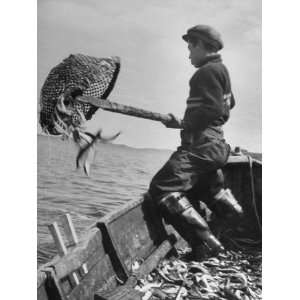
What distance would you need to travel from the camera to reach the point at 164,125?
338 centimetres

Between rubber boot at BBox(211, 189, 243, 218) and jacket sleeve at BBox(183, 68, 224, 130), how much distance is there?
462 mm

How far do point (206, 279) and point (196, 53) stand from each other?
1357 mm

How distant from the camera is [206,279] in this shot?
3328mm

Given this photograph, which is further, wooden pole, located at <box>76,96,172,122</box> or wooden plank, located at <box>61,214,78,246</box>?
wooden pole, located at <box>76,96,172,122</box>

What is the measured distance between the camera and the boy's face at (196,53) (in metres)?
3.40

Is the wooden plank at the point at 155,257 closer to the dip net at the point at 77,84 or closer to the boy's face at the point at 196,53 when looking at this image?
the dip net at the point at 77,84

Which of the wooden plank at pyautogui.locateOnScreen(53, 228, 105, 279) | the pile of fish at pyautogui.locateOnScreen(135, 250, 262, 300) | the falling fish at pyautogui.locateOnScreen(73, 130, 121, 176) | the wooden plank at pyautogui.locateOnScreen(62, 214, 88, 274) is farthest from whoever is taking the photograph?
the falling fish at pyautogui.locateOnScreen(73, 130, 121, 176)

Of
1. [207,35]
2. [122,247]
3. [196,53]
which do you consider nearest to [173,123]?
[196,53]

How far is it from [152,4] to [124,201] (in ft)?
3.94

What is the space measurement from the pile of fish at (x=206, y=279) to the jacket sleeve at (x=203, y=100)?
2.65ft

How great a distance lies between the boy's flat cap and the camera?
133 inches

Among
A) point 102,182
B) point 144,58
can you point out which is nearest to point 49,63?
point 144,58

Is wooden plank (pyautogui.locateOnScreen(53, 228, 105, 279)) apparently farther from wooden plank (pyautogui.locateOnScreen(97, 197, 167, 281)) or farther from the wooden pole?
Result: the wooden pole

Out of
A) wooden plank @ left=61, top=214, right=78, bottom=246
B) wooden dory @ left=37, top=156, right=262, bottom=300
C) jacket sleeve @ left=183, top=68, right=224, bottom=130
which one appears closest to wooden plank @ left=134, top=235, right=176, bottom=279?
wooden dory @ left=37, top=156, right=262, bottom=300
